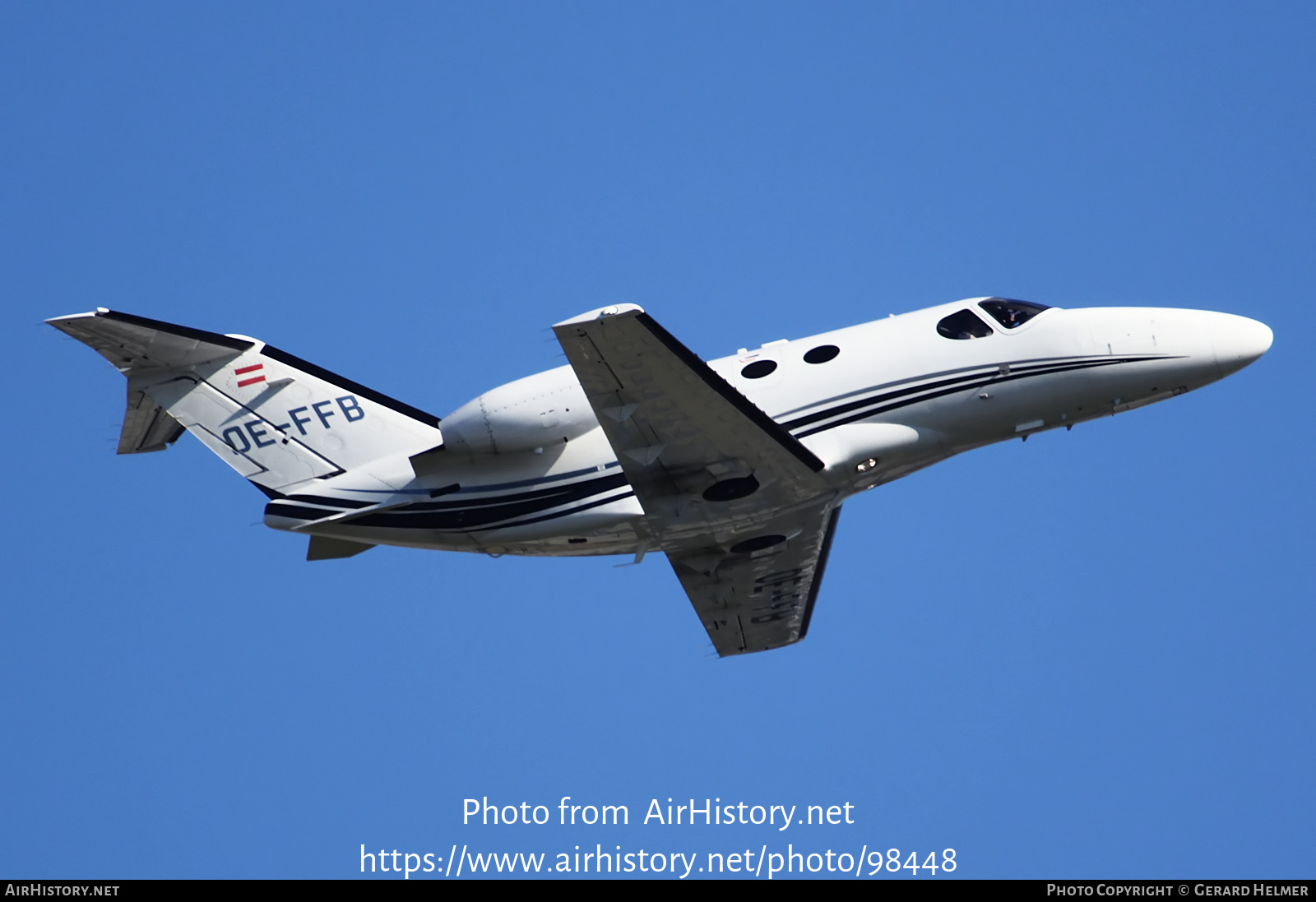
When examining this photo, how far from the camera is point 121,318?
68.1 ft

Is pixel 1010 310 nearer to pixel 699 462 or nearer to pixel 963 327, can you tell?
pixel 963 327

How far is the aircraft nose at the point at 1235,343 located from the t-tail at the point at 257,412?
10.8 metres

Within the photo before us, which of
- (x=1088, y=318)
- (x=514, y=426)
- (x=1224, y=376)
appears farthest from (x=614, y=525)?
(x=1224, y=376)

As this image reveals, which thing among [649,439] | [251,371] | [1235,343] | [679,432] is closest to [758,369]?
[679,432]

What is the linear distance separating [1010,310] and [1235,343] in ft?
10.1

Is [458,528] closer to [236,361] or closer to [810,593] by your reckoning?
[236,361]

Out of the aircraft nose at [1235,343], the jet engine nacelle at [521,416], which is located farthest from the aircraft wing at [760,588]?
the aircraft nose at [1235,343]

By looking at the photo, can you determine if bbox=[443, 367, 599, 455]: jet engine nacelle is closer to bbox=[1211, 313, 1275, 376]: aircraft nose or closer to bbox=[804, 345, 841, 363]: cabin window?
bbox=[804, 345, 841, 363]: cabin window

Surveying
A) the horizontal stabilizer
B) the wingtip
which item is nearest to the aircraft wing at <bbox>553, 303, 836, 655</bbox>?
the wingtip

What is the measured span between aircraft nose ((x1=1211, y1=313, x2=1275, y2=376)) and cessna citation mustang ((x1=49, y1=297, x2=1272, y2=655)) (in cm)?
3

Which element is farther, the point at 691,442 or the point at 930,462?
the point at 930,462

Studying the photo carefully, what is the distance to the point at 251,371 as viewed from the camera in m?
21.8

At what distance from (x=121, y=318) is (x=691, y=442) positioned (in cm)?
798

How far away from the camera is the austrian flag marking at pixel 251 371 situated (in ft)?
71.3
